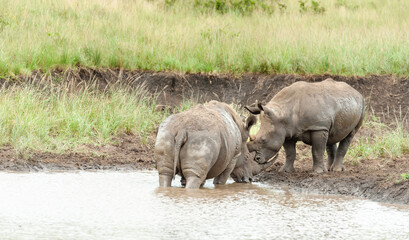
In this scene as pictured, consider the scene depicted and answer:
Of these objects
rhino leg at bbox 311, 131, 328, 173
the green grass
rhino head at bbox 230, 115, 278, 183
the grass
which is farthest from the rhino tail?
the grass

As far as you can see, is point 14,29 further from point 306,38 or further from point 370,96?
point 370,96

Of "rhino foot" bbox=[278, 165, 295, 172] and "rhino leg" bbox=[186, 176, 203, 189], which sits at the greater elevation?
"rhino leg" bbox=[186, 176, 203, 189]

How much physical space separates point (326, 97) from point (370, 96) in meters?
5.11

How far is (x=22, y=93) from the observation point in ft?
41.3

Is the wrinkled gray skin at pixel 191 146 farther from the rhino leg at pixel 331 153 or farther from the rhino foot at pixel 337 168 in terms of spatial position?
the rhino leg at pixel 331 153

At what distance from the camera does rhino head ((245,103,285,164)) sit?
10.0 m

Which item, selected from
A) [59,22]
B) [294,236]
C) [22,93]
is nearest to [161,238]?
[294,236]

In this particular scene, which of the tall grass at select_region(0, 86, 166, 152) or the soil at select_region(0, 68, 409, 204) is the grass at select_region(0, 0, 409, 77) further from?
the tall grass at select_region(0, 86, 166, 152)

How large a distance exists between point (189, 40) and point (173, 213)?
1009cm

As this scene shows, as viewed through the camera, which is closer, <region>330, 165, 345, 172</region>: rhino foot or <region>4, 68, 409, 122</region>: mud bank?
<region>330, 165, 345, 172</region>: rhino foot

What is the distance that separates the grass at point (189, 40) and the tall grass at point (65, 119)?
5.88ft

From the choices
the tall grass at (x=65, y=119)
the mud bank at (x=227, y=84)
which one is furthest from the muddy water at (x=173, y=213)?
the mud bank at (x=227, y=84)

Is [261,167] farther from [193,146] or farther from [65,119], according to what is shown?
[65,119]

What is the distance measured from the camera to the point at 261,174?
10664mm
